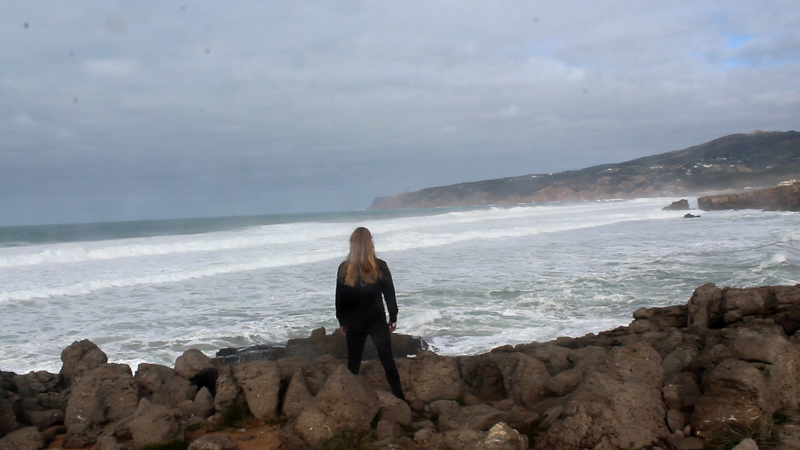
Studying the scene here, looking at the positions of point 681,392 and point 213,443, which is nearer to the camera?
point 213,443

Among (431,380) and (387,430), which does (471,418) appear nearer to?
(387,430)

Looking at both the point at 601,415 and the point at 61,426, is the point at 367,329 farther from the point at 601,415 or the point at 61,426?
the point at 61,426

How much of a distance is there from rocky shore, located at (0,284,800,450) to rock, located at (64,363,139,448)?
11mm

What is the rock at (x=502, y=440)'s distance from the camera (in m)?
3.61

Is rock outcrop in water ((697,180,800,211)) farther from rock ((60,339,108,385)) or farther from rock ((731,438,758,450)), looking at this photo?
rock ((60,339,108,385))

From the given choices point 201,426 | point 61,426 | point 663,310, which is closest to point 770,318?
point 663,310

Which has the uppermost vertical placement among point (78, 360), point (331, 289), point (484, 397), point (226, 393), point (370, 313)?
point (370, 313)

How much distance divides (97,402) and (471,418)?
11.3 ft

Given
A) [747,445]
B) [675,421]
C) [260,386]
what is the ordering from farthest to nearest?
[260,386], [675,421], [747,445]

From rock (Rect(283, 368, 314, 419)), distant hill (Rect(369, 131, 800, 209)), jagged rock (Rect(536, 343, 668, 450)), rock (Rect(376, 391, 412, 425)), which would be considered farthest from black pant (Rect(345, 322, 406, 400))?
distant hill (Rect(369, 131, 800, 209))

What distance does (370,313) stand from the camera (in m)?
4.93

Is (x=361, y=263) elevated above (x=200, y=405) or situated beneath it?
elevated above

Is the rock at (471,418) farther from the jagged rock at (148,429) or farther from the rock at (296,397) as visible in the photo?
the jagged rock at (148,429)

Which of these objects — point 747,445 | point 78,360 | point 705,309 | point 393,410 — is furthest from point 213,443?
point 705,309
